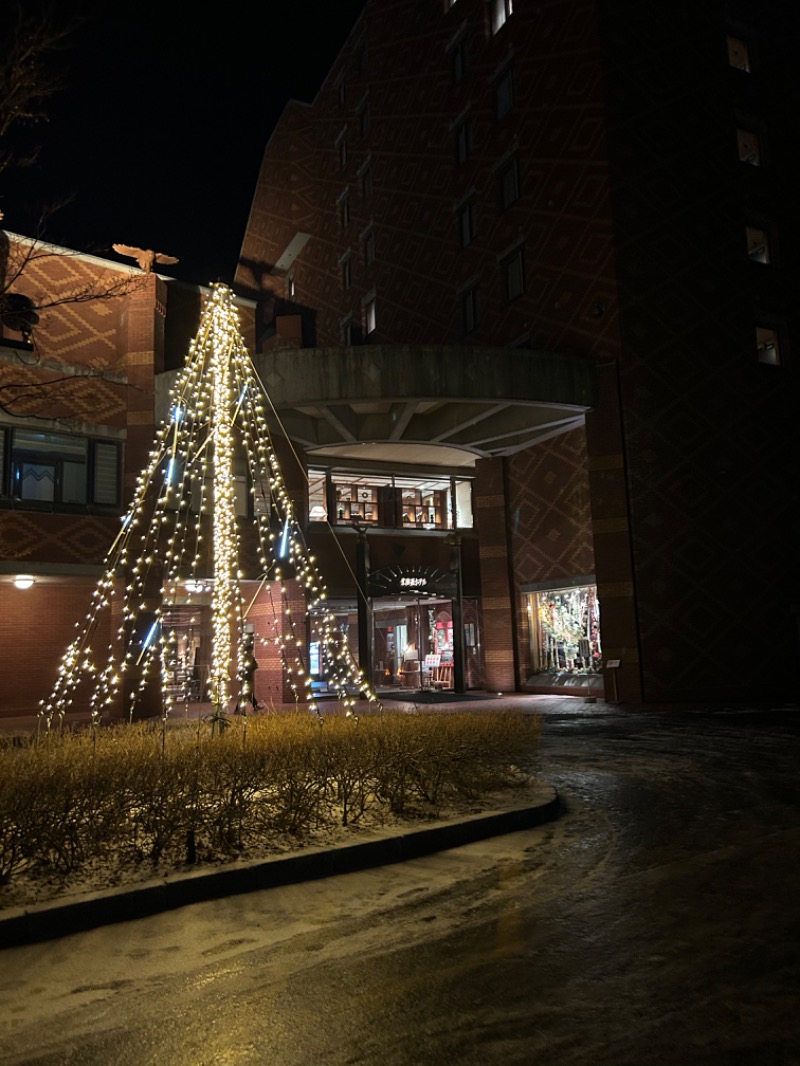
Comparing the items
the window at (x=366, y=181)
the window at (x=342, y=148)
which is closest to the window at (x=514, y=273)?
the window at (x=366, y=181)

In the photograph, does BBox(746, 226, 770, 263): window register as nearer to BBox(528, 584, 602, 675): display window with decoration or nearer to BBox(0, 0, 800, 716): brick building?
BBox(0, 0, 800, 716): brick building

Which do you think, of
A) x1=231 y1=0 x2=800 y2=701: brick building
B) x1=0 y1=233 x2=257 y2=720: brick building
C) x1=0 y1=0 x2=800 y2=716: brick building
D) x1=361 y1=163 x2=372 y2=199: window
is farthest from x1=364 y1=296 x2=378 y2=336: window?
x1=0 y1=233 x2=257 y2=720: brick building

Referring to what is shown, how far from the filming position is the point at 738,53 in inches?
1022

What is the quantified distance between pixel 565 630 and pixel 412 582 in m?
5.57

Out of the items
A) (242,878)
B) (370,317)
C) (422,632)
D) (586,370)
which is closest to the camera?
(242,878)

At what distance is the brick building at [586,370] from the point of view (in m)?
22.0

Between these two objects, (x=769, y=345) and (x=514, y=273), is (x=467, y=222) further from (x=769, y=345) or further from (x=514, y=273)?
(x=769, y=345)

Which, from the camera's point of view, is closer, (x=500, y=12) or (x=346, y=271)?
(x=500, y=12)

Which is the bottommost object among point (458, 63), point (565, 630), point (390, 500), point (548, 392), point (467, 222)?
point (565, 630)

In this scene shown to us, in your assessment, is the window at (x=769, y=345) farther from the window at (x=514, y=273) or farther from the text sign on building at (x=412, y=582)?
the text sign on building at (x=412, y=582)

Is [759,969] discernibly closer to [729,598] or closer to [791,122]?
[729,598]

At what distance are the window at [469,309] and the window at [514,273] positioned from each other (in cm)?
179

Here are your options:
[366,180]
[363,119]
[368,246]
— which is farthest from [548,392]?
[363,119]

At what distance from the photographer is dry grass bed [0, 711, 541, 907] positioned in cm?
664
